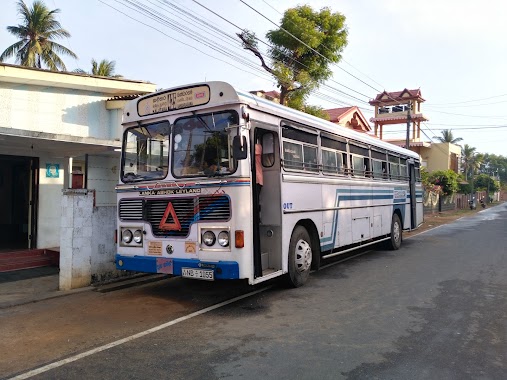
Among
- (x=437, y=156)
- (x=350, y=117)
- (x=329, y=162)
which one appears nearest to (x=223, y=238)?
(x=329, y=162)

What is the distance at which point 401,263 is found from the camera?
1028 centimetres

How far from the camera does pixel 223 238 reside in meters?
5.89

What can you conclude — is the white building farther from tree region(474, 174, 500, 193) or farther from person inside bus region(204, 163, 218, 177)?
tree region(474, 174, 500, 193)

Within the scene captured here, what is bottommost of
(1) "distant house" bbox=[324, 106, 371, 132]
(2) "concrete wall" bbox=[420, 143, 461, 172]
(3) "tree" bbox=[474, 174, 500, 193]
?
(3) "tree" bbox=[474, 174, 500, 193]

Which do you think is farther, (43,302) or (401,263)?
(401,263)

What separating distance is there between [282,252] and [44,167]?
7.32 meters

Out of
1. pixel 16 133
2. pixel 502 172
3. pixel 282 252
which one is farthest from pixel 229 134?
pixel 502 172

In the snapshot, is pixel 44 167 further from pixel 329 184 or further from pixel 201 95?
pixel 329 184

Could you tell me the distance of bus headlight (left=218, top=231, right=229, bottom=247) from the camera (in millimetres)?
5871

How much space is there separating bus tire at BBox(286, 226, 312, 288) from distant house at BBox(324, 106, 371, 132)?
22761 millimetres

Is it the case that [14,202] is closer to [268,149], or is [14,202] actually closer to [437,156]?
[268,149]

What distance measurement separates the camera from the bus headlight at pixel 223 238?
5871mm

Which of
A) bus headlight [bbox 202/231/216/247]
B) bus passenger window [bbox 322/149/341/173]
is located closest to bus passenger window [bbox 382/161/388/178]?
bus passenger window [bbox 322/149/341/173]

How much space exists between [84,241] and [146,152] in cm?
232
